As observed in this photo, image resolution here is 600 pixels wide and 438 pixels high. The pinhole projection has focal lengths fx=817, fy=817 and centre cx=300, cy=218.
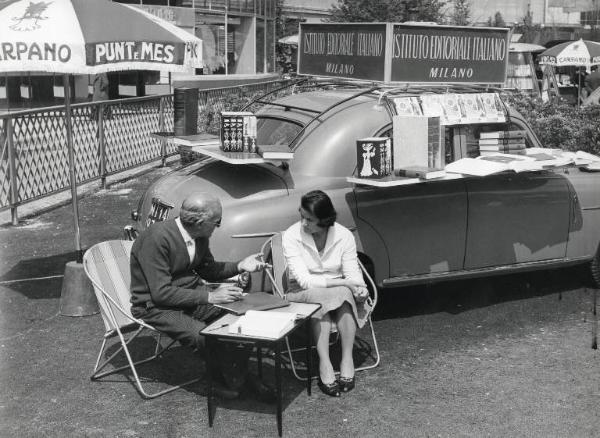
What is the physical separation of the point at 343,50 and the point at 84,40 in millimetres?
2353

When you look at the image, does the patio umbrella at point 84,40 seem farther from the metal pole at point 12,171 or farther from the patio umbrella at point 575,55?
the patio umbrella at point 575,55

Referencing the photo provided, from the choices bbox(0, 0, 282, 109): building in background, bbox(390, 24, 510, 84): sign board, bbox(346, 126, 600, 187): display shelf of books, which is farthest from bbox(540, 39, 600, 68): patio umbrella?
bbox(346, 126, 600, 187): display shelf of books

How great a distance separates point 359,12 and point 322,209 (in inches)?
974

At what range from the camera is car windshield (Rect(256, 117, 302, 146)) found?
6435mm

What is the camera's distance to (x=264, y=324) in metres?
4.49

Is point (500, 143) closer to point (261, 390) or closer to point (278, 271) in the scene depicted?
point (278, 271)

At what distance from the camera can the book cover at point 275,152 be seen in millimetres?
5738

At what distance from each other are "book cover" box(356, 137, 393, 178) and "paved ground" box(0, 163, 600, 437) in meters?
1.25

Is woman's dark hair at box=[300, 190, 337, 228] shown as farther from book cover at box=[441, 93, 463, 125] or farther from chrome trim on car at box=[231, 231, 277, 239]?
book cover at box=[441, 93, 463, 125]

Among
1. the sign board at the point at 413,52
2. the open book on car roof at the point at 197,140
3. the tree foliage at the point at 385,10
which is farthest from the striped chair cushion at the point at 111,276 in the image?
the tree foliage at the point at 385,10

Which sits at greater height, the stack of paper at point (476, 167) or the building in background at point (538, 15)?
the building in background at point (538, 15)

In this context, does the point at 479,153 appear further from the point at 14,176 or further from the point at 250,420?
the point at 14,176

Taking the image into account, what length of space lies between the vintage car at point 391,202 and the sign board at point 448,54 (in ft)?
0.45

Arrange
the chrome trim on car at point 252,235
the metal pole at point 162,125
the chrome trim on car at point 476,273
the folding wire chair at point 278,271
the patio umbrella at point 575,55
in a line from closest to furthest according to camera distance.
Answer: the folding wire chair at point 278,271
the chrome trim on car at point 252,235
the chrome trim on car at point 476,273
the metal pole at point 162,125
the patio umbrella at point 575,55
